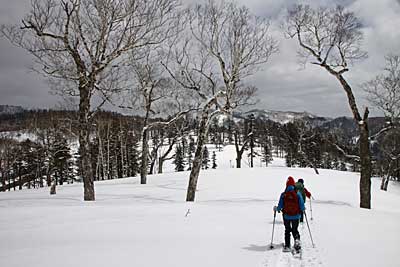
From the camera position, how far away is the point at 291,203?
7.83 m

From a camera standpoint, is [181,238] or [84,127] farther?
[84,127]

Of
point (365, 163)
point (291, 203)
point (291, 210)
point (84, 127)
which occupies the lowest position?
point (291, 210)

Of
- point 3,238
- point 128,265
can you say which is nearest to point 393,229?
point 128,265

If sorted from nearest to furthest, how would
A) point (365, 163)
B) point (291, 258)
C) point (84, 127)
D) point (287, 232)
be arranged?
point (291, 258)
point (287, 232)
point (84, 127)
point (365, 163)

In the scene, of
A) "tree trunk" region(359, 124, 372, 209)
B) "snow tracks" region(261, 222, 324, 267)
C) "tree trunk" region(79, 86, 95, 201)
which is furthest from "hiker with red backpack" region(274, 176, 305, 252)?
"tree trunk" region(79, 86, 95, 201)

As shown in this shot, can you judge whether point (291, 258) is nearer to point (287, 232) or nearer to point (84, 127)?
point (287, 232)

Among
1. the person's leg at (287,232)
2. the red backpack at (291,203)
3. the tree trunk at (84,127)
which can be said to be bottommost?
the person's leg at (287,232)

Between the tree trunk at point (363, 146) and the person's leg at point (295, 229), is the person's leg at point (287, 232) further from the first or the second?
the tree trunk at point (363, 146)

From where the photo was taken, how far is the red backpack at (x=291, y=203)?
776cm

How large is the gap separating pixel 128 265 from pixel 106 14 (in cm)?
1129

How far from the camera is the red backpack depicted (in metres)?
7.76

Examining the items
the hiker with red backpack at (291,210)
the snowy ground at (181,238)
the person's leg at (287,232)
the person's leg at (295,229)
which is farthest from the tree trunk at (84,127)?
the person's leg at (295,229)

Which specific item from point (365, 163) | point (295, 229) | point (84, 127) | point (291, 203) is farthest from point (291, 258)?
point (84, 127)

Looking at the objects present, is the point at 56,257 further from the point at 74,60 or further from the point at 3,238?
the point at 74,60
